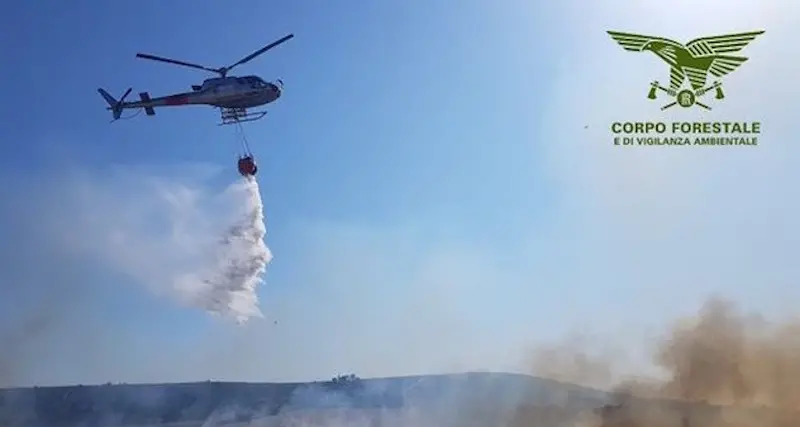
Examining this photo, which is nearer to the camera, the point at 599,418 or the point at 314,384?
the point at 314,384

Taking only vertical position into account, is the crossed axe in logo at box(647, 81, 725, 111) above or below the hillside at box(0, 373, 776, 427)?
above

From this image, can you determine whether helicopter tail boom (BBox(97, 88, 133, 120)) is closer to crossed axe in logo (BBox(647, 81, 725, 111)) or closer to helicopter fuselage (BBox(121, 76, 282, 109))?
helicopter fuselage (BBox(121, 76, 282, 109))

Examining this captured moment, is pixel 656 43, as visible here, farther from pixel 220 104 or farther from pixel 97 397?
pixel 97 397

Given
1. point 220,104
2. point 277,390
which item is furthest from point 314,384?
point 220,104

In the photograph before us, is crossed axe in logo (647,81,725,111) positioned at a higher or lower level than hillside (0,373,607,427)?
higher

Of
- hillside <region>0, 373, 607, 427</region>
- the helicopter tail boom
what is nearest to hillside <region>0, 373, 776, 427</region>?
hillside <region>0, 373, 607, 427</region>

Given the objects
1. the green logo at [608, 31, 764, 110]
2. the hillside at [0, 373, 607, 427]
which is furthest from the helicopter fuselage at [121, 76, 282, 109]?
the green logo at [608, 31, 764, 110]

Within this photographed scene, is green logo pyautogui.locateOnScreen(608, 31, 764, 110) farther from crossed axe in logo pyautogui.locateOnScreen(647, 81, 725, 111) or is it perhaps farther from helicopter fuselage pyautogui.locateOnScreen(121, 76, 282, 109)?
helicopter fuselage pyautogui.locateOnScreen(121, 76, 282, 109)

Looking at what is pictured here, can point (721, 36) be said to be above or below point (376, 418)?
above

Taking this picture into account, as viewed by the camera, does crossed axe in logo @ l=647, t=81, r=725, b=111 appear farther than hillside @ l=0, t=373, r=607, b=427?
Yes
